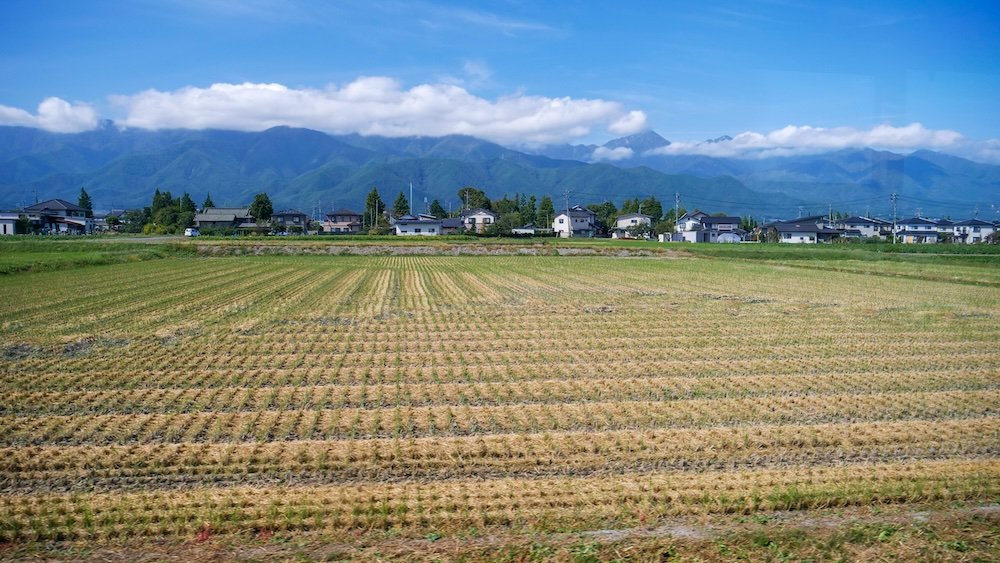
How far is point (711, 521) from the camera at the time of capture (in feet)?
19.4

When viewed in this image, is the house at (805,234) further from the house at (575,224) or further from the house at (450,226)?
the house at (450,226)

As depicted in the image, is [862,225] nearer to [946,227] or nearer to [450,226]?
[946,227]

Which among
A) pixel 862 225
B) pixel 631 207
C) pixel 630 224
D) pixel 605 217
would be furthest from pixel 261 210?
pixel 862 225

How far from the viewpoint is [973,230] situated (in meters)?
103

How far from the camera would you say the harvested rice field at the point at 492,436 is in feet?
18.4

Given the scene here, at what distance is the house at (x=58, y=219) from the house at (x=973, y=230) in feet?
428

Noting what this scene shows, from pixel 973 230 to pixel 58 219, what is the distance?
13829 centimetres

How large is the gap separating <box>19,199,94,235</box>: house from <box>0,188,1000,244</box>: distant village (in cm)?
14

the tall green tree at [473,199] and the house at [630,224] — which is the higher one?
the tall green tree at [473,199]

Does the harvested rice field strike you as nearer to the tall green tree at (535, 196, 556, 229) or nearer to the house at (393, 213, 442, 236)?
the house at (393, 213, 442, 236)

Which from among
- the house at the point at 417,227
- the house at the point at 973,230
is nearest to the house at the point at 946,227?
the house at the point at 973,230

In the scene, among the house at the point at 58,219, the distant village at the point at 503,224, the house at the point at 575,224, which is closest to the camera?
the house at the point at 58,219

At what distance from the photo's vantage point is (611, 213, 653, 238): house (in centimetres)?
9956

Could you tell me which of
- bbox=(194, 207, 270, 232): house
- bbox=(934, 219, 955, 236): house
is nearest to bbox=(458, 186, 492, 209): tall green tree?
bbox=(194, 207, 270, 232): house
